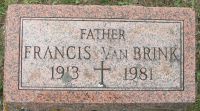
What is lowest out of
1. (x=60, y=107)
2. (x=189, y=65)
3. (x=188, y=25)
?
(x=60, y=107)

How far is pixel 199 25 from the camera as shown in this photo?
5.41 metres

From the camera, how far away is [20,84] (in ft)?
14.5

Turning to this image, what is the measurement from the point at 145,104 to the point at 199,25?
138cm

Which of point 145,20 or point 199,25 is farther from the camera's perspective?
point 199,25

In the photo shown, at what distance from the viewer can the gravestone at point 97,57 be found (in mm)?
4434

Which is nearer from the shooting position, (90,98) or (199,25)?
(90,98)

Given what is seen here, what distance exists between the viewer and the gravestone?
14.5 ft

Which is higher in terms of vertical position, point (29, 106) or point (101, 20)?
point (101, 20)

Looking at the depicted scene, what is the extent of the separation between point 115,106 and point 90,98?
0.90ft

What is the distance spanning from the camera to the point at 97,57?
4500 millimetres

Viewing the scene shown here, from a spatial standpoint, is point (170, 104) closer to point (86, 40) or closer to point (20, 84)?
point (86, 40)

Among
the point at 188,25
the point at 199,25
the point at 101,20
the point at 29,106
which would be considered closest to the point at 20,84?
the point at 29,106

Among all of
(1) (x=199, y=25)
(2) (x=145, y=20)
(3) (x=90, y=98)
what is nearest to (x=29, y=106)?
(3) (x=90, y=98)

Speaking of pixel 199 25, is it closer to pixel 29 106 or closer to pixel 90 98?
pixel 90 98
